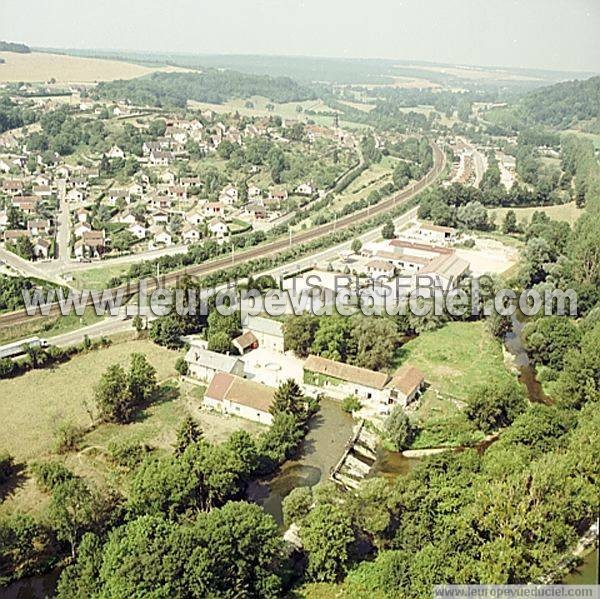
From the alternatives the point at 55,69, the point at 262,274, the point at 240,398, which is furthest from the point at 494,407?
the point at 55,69

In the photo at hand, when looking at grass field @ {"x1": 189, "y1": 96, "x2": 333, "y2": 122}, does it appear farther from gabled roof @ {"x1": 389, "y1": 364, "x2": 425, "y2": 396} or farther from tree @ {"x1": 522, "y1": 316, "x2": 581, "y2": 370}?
gabled roof @ {"x1": 389, "y1": 364, "x2": 425, "y2": 396}

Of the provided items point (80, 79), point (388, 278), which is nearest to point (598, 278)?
point (388, 278)

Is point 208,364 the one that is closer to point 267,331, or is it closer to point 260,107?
point 267,331

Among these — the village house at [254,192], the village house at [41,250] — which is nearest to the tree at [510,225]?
the village house at [254,192]

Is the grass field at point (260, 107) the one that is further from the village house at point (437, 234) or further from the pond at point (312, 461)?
the pond at point (312, 461)

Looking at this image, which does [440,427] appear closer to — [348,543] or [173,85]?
[348,543]

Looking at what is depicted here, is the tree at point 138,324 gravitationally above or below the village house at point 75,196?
below
